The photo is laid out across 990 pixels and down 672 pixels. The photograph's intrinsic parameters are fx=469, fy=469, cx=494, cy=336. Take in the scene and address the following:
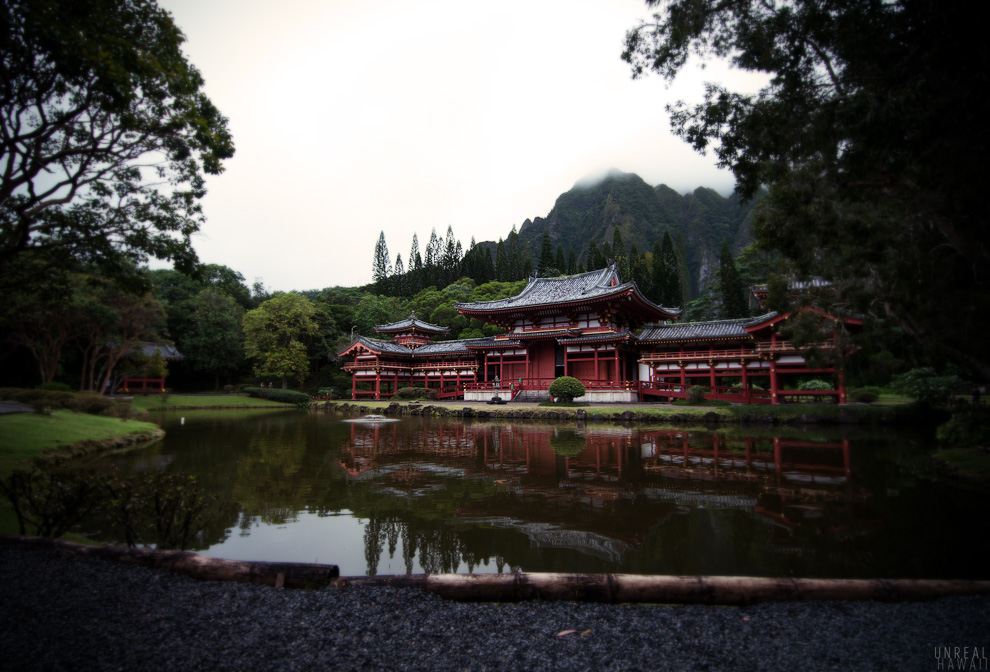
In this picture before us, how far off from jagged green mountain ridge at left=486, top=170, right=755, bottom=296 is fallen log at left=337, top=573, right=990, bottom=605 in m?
90.3

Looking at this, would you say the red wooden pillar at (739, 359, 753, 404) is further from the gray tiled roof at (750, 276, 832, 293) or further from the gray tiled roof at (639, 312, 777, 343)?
the gray tiled roof at (750, 276, 832, 293)

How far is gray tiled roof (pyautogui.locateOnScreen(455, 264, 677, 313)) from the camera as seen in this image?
29.3m

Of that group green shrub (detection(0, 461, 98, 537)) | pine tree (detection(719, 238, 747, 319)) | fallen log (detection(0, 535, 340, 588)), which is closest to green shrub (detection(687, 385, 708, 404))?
fallen log (detection(0, 535, 340, 588))

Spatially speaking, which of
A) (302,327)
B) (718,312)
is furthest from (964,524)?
(718,312)

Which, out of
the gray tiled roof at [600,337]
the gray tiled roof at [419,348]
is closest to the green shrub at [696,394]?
the gray tiled roof at [600,337]

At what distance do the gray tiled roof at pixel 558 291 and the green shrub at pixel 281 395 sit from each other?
1463cm

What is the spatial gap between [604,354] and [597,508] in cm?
2174

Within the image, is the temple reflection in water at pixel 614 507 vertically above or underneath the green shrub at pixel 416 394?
underneath

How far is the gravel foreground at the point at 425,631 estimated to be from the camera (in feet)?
9.13

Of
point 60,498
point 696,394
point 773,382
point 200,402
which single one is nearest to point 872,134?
point 60,498

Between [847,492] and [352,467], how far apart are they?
914cm

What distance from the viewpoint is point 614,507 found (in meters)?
6.72

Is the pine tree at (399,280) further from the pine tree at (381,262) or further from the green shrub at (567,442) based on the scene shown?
the green shrub at (567,442)

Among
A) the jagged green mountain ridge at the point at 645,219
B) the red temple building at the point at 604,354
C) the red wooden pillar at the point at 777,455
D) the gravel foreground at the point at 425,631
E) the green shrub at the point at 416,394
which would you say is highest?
the jagged green mountain ridge at the point at 645,219
